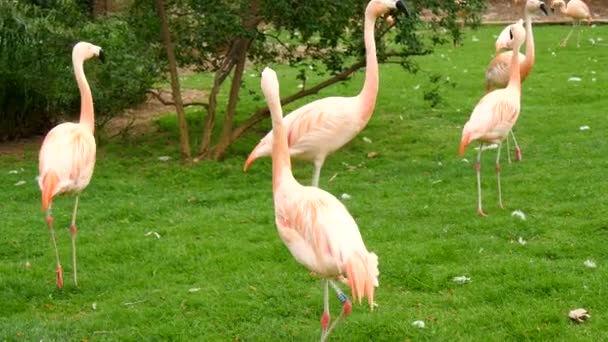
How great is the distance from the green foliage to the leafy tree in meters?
0.51

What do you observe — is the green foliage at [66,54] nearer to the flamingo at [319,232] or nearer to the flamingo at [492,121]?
the flamingo at [492,121]

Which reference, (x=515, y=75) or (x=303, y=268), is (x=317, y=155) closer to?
(x=303, y=268)

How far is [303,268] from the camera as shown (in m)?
6.11

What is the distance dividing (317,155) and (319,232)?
2371 mm

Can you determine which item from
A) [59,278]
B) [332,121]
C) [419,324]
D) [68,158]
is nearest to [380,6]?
[332,121]

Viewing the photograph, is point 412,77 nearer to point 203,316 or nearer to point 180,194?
point 180,194

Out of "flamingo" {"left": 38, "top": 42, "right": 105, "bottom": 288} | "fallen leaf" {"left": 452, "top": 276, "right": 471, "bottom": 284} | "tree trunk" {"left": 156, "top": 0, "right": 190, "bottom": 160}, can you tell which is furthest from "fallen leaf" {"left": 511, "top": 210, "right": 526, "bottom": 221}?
"tree trunk" {"left": 156, "top": 0, "right": 190, "bottom": 160}

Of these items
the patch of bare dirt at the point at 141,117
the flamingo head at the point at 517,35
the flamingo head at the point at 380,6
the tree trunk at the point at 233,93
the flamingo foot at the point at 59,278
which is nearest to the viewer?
the flamingo foot at the point at 59,278

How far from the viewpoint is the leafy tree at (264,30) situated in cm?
893

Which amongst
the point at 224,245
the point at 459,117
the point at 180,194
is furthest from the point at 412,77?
the point at 224,245

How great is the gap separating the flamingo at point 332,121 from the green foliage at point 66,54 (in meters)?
3.07

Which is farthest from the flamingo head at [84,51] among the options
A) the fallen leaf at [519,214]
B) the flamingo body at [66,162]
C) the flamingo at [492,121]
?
the fallen leaf at [519,214]

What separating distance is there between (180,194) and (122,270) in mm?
2262

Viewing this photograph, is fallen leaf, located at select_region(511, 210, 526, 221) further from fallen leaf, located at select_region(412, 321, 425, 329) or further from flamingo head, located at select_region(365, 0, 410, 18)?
fallen leaf, located at select_region(412, 321, 425, 329)
